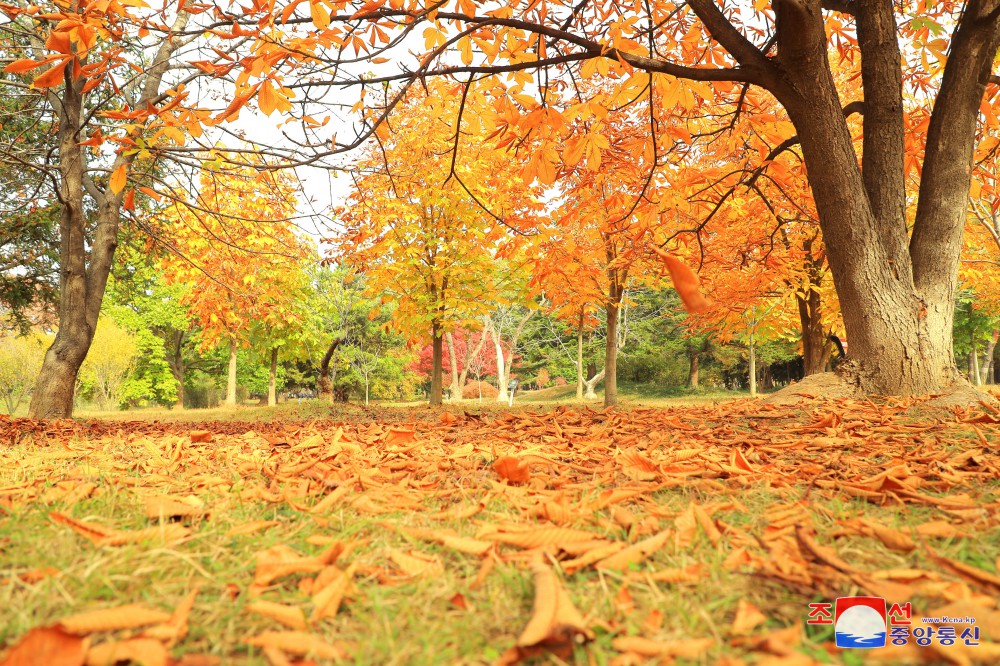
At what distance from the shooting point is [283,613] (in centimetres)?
104

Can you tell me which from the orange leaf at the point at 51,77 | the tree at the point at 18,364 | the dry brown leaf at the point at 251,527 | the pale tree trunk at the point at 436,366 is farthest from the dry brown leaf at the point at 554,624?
the tree at the point at 18,364

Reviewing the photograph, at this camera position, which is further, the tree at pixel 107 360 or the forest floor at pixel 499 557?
the tree at pixel 107 360

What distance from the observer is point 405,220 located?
336 inches

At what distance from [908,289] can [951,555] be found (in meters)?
3.65

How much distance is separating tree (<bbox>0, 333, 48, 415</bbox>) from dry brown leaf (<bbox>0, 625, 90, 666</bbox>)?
20.1m

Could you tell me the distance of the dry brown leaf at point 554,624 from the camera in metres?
0.93

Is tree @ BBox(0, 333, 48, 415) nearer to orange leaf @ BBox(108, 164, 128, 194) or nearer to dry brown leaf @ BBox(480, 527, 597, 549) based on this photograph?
orange leaf @ BBox(108, 164, 128, 194)

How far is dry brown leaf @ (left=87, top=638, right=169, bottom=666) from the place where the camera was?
88 centimetres

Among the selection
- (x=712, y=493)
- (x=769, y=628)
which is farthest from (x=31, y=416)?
(x=769, y=628)

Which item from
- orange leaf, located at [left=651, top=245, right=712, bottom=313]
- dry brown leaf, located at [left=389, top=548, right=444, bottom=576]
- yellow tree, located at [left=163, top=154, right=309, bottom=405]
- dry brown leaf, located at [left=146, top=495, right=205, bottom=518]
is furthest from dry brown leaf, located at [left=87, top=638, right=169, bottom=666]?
yellow tree, located at [left=163, top=154, right=309, bottom=405]

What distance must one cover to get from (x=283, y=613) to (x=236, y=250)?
34.2ft

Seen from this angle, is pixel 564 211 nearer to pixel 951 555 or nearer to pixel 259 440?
pixel 259 440

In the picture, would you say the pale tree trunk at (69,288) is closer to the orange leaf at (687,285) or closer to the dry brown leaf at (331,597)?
the orange leaf at (687,285)

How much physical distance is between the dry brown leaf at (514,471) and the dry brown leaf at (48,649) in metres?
1.41
